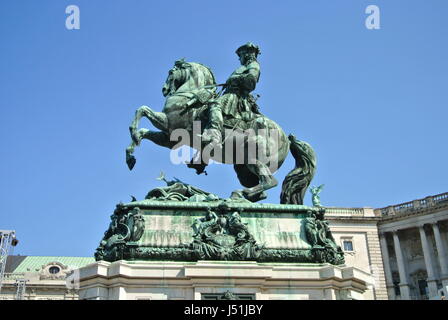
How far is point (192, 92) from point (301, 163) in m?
3.46

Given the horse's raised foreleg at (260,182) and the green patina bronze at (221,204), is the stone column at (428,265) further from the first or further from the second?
the horse's raised foreleg at (260,182)

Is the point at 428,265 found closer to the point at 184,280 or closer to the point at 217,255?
the point at 217,255

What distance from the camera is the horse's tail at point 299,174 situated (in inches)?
616

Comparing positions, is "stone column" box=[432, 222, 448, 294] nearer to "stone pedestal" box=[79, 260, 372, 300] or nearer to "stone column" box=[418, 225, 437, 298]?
"stone column" box=[418, 225, 437, 298]

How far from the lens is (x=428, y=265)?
228 ft

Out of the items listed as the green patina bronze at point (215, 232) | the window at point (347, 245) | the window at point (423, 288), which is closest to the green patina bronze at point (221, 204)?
the green patina bronze at point (215, 232)

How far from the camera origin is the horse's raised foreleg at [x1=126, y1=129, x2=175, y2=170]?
15.3 m

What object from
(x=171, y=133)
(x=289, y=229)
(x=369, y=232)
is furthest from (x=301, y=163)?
(x=369, y=232)

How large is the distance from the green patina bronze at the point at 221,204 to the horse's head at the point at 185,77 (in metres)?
0.03
